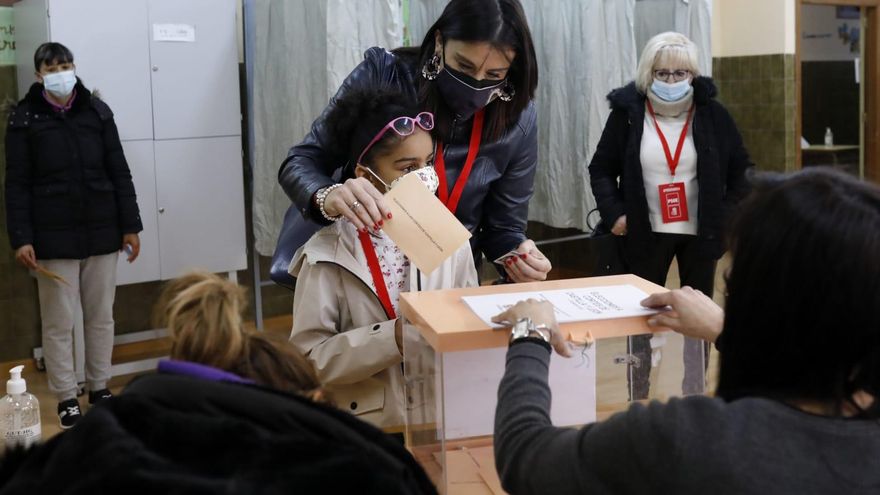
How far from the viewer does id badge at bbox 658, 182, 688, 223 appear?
4055 millimetres

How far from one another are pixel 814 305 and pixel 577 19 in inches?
171

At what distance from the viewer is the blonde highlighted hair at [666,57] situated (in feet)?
13.5

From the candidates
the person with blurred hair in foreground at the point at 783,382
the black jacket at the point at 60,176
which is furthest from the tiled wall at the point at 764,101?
the person with blurred hair in foreground at the point at 783,382

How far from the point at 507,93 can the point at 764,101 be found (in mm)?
5496

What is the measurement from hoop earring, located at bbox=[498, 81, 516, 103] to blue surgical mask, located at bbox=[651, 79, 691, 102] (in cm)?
210

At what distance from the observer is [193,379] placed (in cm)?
100

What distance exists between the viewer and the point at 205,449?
0.93m

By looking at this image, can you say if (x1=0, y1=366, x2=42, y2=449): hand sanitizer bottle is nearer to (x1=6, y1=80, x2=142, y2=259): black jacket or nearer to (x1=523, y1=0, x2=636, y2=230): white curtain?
(x1=6, y1=80, x2=142, y2=259): black jacket

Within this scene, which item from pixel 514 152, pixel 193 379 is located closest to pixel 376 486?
pixel 193 379

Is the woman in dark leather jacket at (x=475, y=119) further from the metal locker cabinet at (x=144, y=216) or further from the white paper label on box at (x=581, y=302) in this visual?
the metal locker cabinet at (x=144, y=216)

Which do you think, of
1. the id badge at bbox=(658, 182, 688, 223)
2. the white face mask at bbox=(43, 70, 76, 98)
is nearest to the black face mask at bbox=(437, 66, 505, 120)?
the id badge at bbox=(658, 182, 688, 223)

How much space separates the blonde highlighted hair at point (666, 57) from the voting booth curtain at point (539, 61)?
37.2 inches

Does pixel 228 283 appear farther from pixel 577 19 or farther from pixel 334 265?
pixel 577 19

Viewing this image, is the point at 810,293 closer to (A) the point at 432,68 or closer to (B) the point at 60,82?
(A) the point at 432,68
